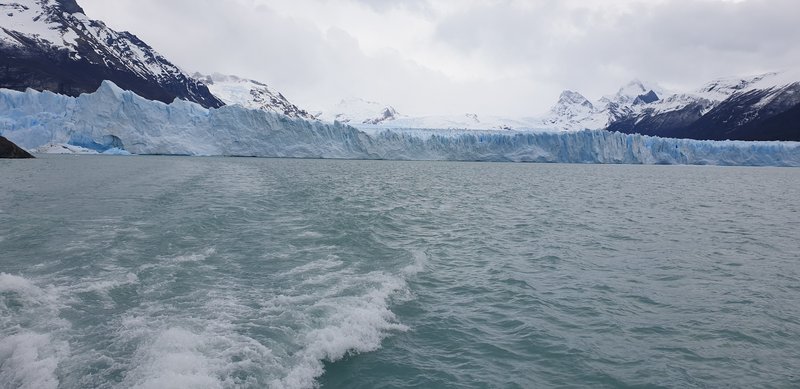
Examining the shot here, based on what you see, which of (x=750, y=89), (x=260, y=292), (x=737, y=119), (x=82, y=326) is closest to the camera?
(x=82, y=326)

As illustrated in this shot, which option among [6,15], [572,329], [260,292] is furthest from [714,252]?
[6,15]

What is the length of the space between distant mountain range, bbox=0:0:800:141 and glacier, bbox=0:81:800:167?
21.8 meters

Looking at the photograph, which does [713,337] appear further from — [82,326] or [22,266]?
[22,266]

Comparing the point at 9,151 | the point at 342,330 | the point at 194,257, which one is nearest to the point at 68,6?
the point at 9,151

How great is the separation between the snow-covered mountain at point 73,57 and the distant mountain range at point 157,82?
172 mm

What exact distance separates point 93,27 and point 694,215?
6054 inches

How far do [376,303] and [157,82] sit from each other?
472 feet

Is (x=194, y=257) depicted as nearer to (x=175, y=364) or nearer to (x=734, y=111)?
(x=175, y=364)

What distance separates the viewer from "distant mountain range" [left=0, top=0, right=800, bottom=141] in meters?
104

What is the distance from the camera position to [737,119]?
516ft

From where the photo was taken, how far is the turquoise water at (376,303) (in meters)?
5.04

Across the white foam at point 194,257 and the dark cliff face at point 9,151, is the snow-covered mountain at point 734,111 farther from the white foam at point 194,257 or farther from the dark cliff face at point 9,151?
the white foam at point 194,257

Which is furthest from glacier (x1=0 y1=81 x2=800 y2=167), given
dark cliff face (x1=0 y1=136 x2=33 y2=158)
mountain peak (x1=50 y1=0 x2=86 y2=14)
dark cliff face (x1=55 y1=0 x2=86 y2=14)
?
dark cliff face (x1=55 y1=0 x2=86 y2=14)

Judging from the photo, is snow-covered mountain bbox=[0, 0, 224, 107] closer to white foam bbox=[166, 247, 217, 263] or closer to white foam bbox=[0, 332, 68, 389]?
white foam bbox=[166, 247, 217, 263]
